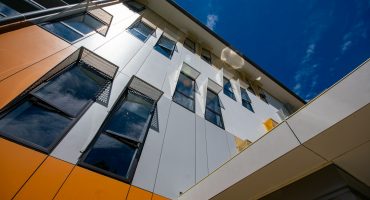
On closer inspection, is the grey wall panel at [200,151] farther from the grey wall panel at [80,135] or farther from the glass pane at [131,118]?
the grey wall panel at [80,135]

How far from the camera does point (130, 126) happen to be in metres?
5.67

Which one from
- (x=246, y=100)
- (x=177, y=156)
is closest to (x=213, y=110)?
(x=177, y=156)

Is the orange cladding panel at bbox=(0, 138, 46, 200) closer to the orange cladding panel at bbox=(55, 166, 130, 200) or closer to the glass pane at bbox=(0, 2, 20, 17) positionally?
the orange cladding panel at bbox=(55, 166, 130, 200)

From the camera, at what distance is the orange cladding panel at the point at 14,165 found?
310 cm

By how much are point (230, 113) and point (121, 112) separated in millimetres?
5989

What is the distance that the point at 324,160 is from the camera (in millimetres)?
3162

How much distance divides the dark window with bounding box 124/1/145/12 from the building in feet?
4.07

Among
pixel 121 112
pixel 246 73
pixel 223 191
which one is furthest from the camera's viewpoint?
pixel 246 73

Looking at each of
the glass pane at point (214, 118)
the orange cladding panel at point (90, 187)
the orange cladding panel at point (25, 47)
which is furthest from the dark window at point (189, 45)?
the orange cladding panel at point (90, 187)

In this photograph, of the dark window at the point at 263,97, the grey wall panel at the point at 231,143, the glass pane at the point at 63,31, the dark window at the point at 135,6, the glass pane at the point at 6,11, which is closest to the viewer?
the glass pane at the point at 6,11

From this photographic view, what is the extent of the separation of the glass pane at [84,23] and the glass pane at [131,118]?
2.79 m

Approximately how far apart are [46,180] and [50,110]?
→ 1539mm

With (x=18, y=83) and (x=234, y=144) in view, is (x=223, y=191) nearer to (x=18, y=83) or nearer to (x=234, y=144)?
(x=18, y=83)

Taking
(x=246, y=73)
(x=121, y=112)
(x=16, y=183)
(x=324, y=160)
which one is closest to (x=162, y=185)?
(x=121, y=112)
